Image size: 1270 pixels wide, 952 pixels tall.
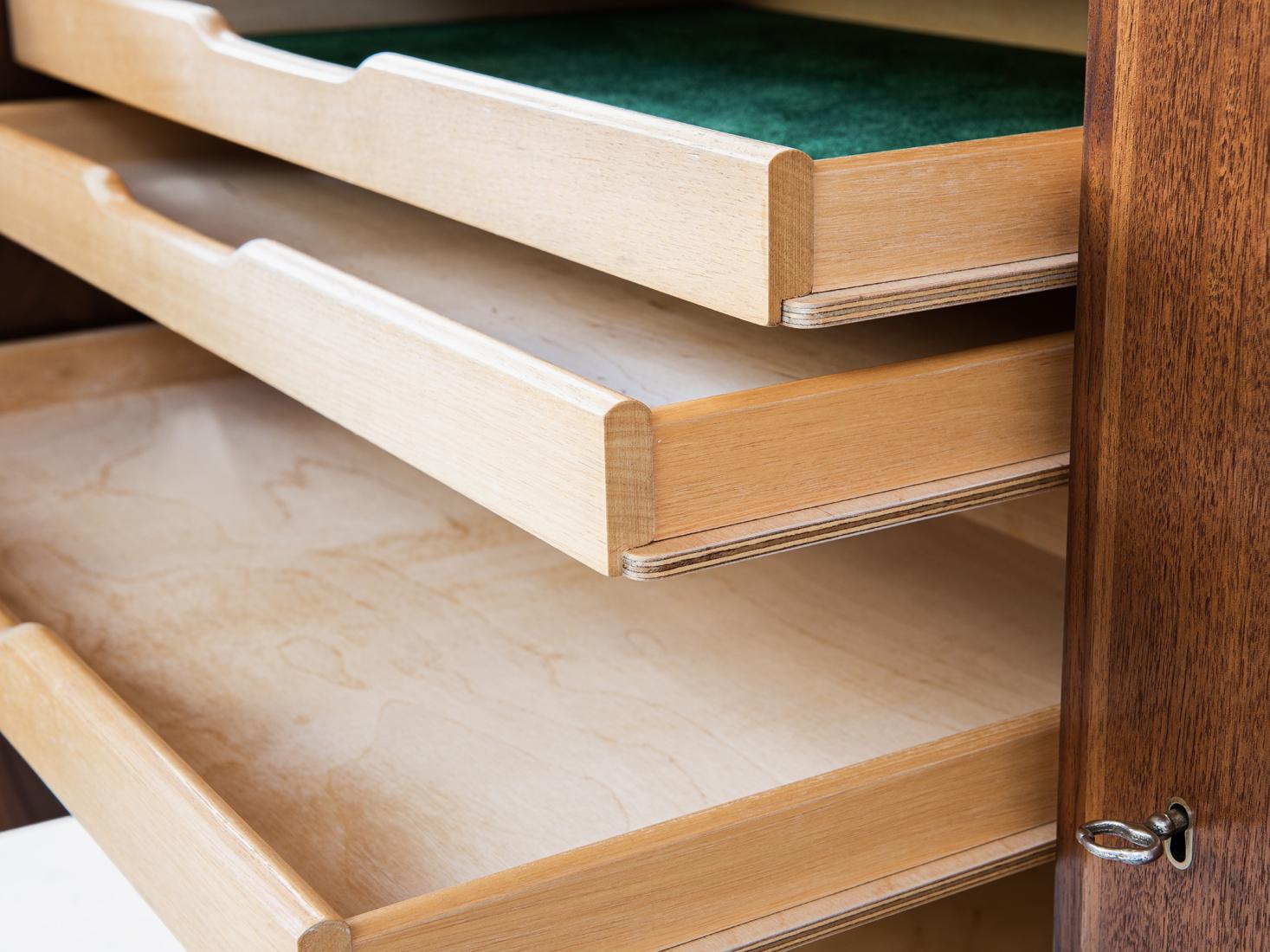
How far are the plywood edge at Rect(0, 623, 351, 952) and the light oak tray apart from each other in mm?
159

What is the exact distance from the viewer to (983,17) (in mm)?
1146

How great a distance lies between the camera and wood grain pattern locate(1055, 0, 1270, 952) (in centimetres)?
55

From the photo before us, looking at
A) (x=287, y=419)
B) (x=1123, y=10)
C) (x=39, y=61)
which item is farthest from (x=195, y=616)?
(x=1123, y=10)

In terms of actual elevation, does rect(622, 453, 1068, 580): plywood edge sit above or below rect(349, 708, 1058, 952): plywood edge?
above

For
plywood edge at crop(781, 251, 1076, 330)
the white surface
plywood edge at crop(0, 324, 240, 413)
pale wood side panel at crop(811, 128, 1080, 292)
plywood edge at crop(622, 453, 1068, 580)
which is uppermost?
pale wood side panel at crop(811, 128, 1080, 292)

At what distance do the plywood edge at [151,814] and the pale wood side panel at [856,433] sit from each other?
191mm

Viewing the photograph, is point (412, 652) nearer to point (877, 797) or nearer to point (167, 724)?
point (167, 724)

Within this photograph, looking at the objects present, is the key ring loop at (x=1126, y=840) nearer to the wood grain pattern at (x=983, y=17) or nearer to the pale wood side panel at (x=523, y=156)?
the pale wood side panel at (x=523, y=156)

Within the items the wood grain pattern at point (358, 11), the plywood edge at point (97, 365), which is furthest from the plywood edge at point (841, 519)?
the plywood edge at point (97, 365)

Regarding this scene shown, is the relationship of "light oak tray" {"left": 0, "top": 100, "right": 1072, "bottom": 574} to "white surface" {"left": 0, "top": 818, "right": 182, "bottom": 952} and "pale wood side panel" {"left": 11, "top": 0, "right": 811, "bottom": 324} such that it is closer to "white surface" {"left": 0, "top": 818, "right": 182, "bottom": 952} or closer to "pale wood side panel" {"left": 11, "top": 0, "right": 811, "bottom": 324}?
"pale wood side panel" {"left": 11, "top": 0, "right": 811, "bottom": 324}

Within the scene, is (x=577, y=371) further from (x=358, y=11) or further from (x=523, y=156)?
(x=358, y=11)

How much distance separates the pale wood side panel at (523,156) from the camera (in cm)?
54

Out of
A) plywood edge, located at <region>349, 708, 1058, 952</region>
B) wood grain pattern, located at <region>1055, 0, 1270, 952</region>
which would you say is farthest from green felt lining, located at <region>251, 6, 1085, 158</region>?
plywood edge, located at <region>349, 708, 1058, 952</region>

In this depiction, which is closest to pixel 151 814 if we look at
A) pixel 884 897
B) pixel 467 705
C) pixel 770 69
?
pixel 467 705
